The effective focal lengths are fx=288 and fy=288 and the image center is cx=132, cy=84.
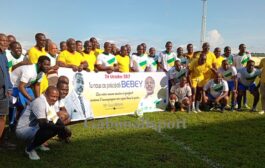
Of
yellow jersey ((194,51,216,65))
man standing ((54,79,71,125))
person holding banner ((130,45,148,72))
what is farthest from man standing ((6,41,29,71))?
yellow jersey ((194,51,216,65))

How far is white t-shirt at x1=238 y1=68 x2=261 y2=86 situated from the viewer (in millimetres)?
10875

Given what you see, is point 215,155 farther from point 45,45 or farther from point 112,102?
point 45,45

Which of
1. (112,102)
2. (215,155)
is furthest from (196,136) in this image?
(112,102)

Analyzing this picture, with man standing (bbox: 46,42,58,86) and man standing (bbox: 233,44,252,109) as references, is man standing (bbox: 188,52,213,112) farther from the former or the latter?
man standing (bbox: 46,42,58,86)

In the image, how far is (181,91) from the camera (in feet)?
34.2

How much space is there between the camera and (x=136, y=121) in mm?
8711

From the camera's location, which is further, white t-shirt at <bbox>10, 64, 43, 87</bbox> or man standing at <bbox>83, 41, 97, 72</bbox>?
man standing at <bbox>83, 41, 97, 72</bbox>

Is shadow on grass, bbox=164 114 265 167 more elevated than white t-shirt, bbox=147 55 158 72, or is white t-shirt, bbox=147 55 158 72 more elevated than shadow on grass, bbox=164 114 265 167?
white t-shirt, bbox=147 55 158 72

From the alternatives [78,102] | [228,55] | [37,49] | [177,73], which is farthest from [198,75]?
[37,49]

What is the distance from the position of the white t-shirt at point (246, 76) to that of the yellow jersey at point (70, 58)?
631 centimetres

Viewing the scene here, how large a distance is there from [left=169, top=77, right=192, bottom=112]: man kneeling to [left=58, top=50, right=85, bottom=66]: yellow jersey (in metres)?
3.81

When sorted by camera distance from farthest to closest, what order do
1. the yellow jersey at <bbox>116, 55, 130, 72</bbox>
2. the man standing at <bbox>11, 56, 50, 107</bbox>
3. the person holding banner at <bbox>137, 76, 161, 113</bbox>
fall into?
the person holding banner at <bbox>137, 76, 161, 113</bbox> < the yellow jersey at <bbox>116, 55, 130, 72</bbox> < the man standing at <bbox>11, 56, 50, 107</bbox>

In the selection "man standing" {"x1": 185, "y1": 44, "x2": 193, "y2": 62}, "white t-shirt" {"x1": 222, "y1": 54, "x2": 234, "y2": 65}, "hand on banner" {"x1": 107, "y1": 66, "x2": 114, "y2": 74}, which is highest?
"man standing" {"x1": 185, "y1": 44, "x2": 193, "y2": 62}

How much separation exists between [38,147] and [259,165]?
13.8ft
